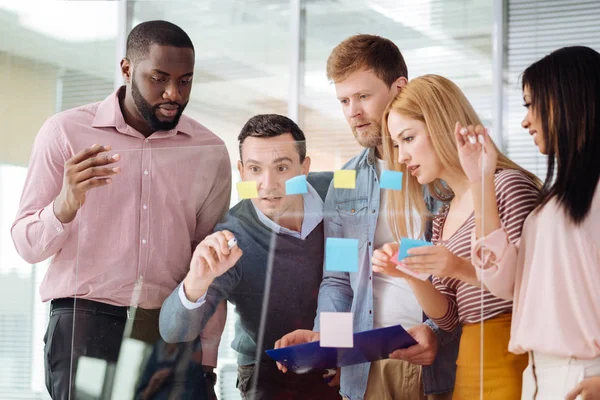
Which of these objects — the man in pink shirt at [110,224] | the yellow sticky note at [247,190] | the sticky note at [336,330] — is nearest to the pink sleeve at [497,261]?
the sticky note at [336,330]

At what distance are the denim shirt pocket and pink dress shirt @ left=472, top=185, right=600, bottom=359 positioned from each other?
0.32m

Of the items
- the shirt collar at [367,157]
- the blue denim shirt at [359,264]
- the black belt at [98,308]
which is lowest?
the black belt at [98,308]

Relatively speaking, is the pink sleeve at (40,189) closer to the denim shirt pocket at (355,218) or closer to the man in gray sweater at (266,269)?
the man in gray sweater at (266,269)

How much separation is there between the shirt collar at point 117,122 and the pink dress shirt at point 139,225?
5 centimetres

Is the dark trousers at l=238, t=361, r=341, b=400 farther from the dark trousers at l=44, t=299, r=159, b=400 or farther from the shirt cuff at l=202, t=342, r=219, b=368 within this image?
the dark trousers at l=44, t=299, r=159, b=400

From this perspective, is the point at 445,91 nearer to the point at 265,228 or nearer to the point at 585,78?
the point at 585,78

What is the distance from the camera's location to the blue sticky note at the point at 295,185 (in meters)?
2.00

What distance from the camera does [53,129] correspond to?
2.34 meters

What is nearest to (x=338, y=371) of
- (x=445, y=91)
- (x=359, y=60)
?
(x=445, y=91)

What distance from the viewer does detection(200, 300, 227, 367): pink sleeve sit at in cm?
205

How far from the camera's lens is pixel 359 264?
1912mm

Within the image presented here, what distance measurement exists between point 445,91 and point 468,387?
71 cm

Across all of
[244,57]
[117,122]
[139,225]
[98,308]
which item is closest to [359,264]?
[139,225]

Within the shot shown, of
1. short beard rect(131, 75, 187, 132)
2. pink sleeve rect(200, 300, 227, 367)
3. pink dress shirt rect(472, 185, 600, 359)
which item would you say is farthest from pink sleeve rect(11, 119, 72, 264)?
pink dress shirt rect(472, 185, 600, 359)
